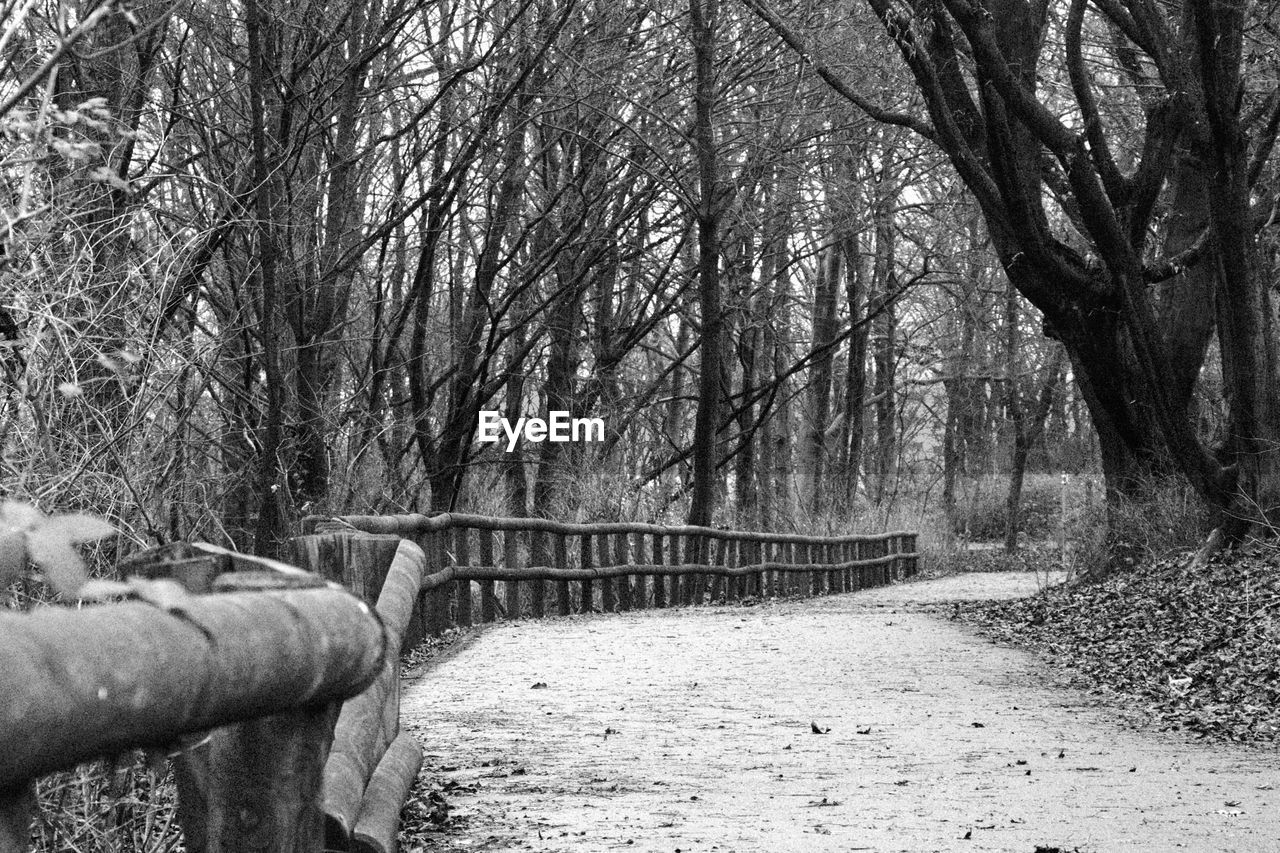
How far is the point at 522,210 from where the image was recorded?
22969 millimetres

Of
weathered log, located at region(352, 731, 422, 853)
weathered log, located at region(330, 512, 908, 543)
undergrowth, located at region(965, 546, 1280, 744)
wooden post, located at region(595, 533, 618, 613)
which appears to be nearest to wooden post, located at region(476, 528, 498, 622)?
weathered log, located at region(330, 512, 908, 543)

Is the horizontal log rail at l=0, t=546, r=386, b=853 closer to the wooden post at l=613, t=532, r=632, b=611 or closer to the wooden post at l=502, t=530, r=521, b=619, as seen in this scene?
the wooden post at l=502, t=530, r=521, b=619

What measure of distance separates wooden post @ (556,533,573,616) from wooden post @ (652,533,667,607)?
222 cm

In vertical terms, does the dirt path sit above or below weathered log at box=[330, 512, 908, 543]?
below

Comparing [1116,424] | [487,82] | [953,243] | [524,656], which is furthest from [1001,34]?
[953,243]

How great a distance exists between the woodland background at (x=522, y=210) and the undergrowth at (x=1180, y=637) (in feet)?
3.95

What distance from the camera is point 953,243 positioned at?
89.7ft

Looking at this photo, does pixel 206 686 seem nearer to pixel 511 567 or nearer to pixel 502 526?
pixel 502 526

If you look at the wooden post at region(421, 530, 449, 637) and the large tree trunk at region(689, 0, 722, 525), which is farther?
the large tree trunk at region(689, 0, 722, 525)

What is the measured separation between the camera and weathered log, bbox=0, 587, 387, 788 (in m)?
1.42

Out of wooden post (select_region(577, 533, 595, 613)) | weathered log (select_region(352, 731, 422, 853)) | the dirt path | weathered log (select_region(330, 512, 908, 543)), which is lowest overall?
the dirt path

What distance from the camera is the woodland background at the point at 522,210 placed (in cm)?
638

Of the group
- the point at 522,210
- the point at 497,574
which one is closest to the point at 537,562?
the point at 497,574

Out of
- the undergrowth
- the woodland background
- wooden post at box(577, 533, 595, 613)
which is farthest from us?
wooden post at box(577, 533, 595, 613)
